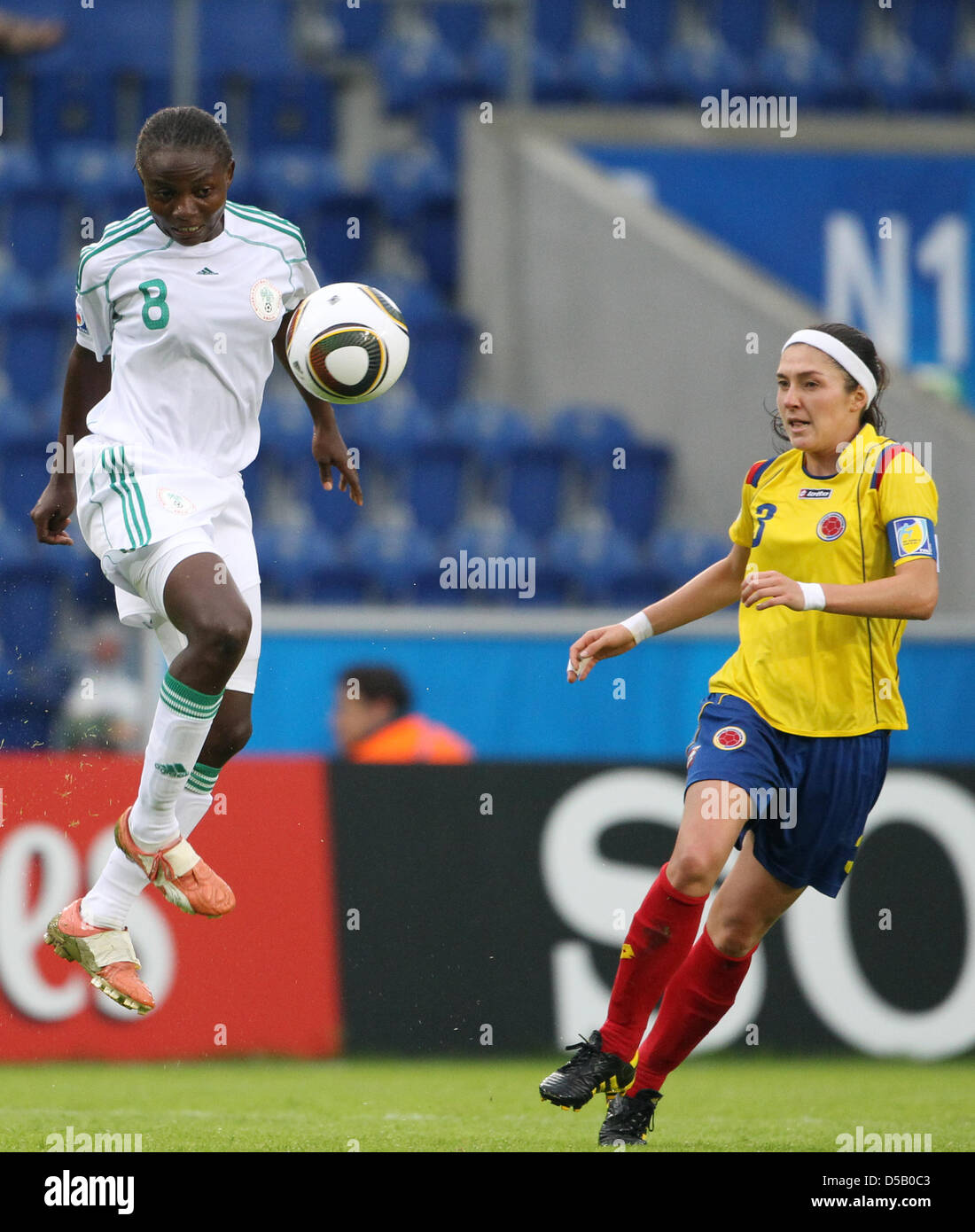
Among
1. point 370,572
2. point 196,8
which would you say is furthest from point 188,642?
point 196,8

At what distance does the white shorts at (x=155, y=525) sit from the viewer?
4945 mm

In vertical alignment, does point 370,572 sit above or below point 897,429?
below

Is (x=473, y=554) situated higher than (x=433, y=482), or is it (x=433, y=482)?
(x=433, y=482)

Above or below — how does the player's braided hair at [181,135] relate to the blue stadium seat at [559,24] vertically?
below

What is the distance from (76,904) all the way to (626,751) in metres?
3.41

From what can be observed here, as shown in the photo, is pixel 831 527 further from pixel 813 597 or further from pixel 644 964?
pixel 644 964

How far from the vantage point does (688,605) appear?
17.7 ft

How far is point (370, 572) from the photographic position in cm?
1002

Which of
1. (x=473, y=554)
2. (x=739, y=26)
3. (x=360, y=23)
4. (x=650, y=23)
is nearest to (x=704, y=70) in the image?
(x=650, y=23)

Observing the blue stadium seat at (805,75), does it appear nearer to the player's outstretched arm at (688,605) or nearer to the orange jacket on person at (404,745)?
the orange jacket on person at (404,745)

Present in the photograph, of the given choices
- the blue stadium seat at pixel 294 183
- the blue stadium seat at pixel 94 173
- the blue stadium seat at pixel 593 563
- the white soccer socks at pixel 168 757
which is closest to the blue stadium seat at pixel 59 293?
the blue stadium seat at pixel 94 173

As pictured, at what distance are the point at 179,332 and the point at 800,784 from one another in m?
2.01

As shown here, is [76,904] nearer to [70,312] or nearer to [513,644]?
[513,644]

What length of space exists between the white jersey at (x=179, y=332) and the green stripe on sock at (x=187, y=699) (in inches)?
22.9
